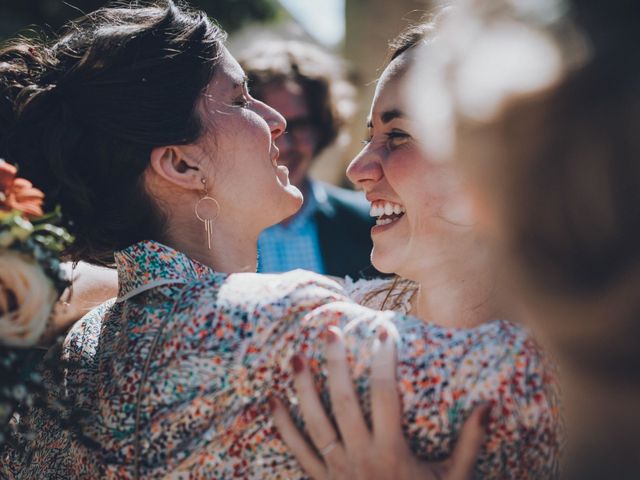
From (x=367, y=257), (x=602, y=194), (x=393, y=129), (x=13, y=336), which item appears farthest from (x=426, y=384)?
(x=367, y=257)

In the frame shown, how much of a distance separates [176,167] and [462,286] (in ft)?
3.27

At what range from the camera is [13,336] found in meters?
1.59

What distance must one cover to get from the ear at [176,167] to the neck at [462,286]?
2.63 feet

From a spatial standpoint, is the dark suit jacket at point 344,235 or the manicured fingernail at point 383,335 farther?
the dark suit jacket at point 344,235

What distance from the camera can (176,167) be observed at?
2.40 meters

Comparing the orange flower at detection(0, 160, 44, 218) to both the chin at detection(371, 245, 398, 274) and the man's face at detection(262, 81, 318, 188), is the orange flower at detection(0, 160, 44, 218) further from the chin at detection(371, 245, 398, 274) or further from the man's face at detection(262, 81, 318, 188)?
the man's face at detection(262, 81, 318, 188)

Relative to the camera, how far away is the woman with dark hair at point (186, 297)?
1.66 metres

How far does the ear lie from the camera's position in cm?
236

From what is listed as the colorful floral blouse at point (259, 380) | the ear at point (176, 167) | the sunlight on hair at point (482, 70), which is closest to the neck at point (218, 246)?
the ear at point (176, 167)

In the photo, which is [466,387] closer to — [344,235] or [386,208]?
[386,208]

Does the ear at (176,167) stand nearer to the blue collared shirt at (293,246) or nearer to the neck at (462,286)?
the neck at (462,286)

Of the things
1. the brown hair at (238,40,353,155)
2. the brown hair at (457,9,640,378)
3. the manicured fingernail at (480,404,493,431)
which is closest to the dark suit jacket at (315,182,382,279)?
the brown hair at (238,40,353,155)

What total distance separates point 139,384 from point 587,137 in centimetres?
116

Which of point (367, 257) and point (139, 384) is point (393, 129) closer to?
point (139, 384)
